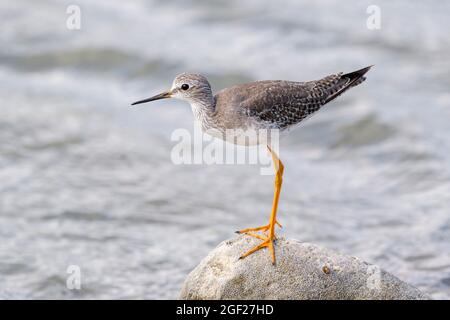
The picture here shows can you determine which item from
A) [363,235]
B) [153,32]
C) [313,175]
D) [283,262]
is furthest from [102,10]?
[283,262]

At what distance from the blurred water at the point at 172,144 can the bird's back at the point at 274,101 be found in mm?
3078

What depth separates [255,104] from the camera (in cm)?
938

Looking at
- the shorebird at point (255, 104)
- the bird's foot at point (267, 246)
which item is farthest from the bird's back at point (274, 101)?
the bird's foot at point (267, 246)

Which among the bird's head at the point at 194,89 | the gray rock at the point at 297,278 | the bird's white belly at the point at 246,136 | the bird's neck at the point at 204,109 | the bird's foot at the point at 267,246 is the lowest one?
the gray rock at the point at 297,278

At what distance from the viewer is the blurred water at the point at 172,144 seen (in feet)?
39.7

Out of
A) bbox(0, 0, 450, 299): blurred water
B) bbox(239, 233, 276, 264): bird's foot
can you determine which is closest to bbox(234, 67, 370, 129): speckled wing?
bbox(239, 233, 276, 264): bird's foot

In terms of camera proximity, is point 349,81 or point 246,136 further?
point 349,81

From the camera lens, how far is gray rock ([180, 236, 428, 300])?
331 inches

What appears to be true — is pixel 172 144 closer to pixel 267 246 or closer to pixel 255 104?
pixel 255 104

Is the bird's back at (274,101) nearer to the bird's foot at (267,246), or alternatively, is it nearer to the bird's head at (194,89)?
the bird's head at (194,89)

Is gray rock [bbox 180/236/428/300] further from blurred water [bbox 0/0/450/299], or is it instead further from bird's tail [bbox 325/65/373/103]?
blurred water [bbox 0/0/450/299]

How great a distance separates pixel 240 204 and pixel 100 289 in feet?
11.1

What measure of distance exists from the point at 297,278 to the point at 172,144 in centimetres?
746

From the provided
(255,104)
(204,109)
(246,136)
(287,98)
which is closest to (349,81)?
(287,98)
